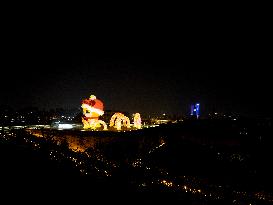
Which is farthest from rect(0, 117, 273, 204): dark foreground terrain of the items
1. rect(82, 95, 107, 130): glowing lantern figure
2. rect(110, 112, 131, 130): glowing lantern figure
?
rect(110, 112, 131, 130): glowing lantern figure

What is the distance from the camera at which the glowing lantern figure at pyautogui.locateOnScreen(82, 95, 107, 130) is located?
3534 centimetres

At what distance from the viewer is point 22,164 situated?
13102mm

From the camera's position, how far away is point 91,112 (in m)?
35.8

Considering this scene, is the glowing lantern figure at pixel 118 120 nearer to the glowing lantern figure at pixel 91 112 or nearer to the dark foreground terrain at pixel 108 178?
the glowing lantern figure at pixel 91 112

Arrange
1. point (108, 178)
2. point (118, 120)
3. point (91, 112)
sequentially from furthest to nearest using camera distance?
point (118, 120)
point (91, 112)
point (108, 178)

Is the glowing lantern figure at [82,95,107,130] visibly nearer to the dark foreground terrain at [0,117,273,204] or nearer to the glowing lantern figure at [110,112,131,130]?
the glowing lantern figure at [110,112,131,130]

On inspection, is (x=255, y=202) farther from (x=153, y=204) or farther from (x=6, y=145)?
(x=6, y=145)

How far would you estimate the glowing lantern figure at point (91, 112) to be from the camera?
3534 cm

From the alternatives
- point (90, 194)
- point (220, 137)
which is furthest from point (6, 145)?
point (220, 137)

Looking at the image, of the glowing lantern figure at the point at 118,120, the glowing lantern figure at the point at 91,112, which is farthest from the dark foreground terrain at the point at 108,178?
the glowing lantern figure at the point at 118,120

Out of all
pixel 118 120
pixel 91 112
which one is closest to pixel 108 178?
pixel 91 112

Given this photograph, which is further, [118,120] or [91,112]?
[118,120]

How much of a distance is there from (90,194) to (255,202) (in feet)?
20.9

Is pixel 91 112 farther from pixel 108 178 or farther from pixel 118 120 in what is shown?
pixel 108 178
